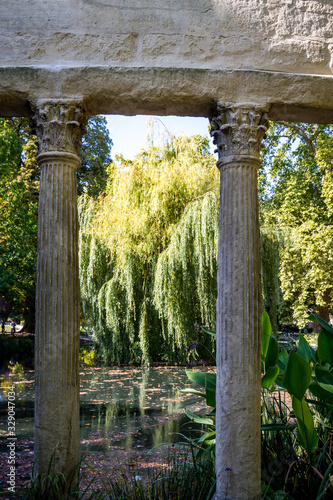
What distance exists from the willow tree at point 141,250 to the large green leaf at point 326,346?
780 centimetres

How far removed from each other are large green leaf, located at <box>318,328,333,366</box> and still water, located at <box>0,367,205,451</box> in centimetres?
297

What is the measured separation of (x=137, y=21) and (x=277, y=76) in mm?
1220

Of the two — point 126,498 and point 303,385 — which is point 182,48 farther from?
point 126,498

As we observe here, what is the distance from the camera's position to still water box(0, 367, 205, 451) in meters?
6.50

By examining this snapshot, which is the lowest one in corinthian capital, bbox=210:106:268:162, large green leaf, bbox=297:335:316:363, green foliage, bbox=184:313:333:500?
green foliage, bbox=184:313:333:500

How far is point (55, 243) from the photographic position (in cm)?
357

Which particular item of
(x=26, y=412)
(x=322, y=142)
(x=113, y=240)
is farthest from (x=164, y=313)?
(x=322, y=142)

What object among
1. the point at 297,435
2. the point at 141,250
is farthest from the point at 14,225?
the point at 297,435

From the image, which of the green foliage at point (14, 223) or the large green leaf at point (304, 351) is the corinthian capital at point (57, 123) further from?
the green foliage at point (14, 223)

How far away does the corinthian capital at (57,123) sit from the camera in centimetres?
363

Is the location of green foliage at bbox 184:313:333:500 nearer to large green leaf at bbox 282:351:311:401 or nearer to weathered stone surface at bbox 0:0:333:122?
large green leaf at bbox 282:351:311:401

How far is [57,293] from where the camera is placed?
353 cm

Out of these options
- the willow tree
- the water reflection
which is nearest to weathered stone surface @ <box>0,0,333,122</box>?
the water reflection

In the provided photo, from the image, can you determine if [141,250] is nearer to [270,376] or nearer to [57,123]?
[270,376]
